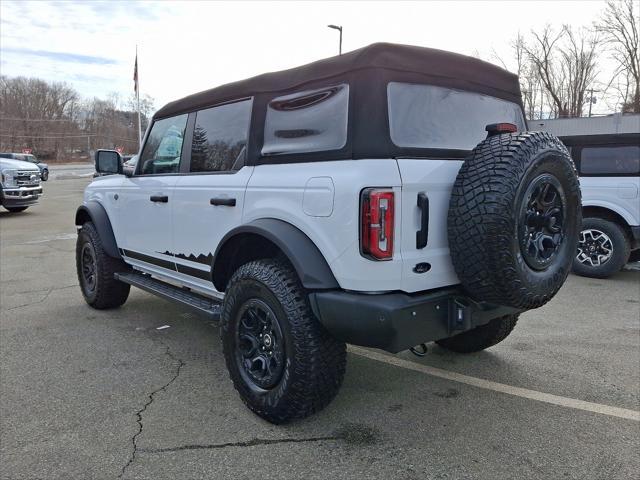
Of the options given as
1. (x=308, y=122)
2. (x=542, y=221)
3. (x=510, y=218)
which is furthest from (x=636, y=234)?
(x=308, y=122)

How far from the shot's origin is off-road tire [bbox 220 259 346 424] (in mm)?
2639

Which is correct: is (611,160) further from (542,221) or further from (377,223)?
(377,223)

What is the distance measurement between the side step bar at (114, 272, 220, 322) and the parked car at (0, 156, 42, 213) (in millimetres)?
10505

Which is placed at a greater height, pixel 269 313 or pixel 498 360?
pixel 269 313

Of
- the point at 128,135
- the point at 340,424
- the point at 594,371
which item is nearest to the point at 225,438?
the point at 340,424

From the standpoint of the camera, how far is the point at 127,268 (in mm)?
5066

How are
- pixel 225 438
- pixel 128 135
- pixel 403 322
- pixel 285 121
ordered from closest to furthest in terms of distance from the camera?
pixel 403 322 → pixel 225 438 → pixel 285 121 → pixel 128 135

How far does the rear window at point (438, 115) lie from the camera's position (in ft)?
8.66

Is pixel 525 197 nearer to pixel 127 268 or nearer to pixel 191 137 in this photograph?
pixel 191 137

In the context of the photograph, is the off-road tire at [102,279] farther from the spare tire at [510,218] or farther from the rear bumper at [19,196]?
the rear bumper at [19,196]

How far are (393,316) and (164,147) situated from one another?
2.76 m

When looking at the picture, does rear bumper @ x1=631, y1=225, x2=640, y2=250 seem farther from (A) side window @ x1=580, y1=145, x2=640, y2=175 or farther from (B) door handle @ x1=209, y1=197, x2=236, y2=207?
(B) door handle @ x1=209, y1=197, x2=236, y2=207

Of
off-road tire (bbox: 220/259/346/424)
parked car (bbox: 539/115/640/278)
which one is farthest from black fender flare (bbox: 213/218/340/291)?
parked car (bbox: 539/115/640/278)

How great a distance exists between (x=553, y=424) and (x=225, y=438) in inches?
73.5
